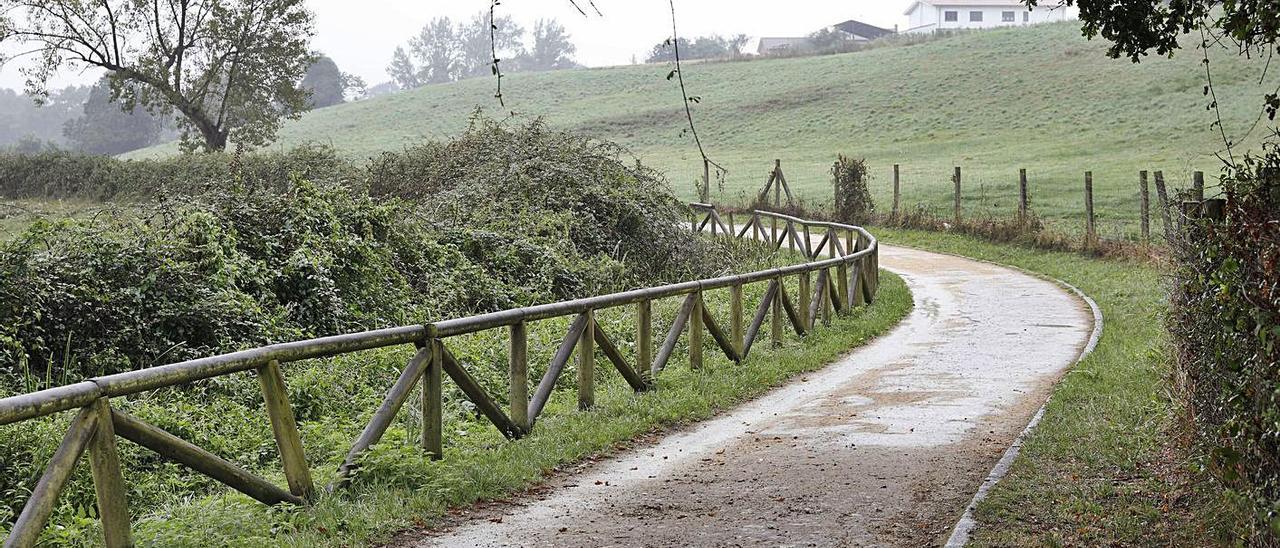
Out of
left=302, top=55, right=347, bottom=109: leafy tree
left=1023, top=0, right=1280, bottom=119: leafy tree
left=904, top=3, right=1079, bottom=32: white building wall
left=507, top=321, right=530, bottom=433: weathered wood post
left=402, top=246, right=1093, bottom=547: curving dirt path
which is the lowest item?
left=402, top=246, right=1093, bottom=547: curving dirt path

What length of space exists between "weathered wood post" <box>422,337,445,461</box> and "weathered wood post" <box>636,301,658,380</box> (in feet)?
10.5

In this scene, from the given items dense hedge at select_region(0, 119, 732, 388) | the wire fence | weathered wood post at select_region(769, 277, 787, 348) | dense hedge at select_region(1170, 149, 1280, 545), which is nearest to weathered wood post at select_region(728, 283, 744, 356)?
weathered wood post at select_region(769, 277, 787, 348)

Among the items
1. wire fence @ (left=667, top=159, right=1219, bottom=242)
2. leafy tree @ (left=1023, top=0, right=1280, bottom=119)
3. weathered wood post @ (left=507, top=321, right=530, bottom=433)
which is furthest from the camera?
wire fence @ (left=667, top=159, right=1219, bottom=242)

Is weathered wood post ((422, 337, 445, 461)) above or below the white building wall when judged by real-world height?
below

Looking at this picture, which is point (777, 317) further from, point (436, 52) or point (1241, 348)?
point (436, 52)

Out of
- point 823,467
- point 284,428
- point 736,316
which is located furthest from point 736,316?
point 284,428

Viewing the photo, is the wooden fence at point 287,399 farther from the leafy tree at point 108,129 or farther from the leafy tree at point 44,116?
the leafy tree at point 44,116

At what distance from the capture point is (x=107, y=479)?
17.0 feet

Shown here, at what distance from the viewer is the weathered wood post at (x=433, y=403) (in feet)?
24.8

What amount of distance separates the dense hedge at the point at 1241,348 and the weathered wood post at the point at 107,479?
4569 mm

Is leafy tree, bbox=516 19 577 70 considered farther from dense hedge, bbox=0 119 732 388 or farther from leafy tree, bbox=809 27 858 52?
dense hedge, bbox=0 119 732 388

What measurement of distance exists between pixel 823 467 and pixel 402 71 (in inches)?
5725

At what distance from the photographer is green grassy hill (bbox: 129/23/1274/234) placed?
4275 centimetres

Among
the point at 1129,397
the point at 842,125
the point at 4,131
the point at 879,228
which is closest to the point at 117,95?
the point at 879,228
